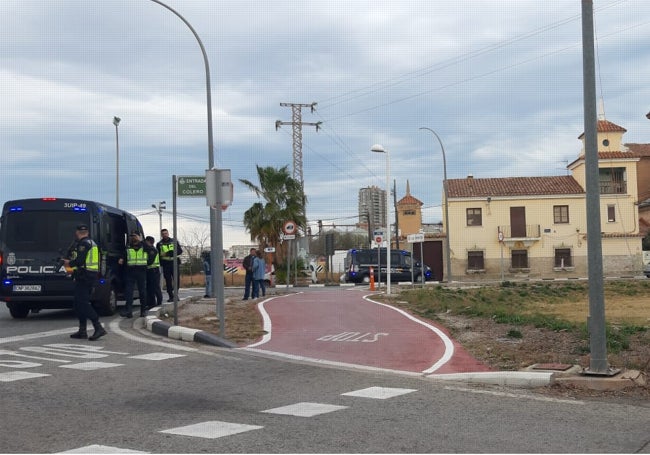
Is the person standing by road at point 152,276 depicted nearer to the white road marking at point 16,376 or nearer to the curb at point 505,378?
the white road marking at point 16,376

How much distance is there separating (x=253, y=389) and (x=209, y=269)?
1555cm

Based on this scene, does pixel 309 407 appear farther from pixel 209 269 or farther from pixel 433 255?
pixel 433 255

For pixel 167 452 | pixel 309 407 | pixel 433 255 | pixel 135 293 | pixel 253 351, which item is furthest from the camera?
pixel 433 255

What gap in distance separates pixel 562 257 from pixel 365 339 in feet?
164

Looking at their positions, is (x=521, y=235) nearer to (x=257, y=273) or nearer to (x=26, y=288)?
(x=257, y=273)

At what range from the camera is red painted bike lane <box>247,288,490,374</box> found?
10.6 metres

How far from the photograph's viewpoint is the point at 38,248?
16.0 meters

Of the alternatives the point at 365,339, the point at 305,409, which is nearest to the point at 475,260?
the point at 365,339

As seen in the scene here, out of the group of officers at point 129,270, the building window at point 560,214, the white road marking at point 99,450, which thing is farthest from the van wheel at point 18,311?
the building window at point 560,214

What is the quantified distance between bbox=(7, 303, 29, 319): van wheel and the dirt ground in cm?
338

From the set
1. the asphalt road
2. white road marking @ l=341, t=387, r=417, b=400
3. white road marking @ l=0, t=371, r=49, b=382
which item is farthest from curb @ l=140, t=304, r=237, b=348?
white road marking @ l=341, t=387, r=417, b=400

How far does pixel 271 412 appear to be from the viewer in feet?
23.1

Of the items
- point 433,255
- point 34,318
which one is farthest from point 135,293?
point 433,255

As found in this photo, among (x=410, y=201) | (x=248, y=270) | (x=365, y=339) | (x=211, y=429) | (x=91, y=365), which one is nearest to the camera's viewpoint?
(x=211, y=429)
